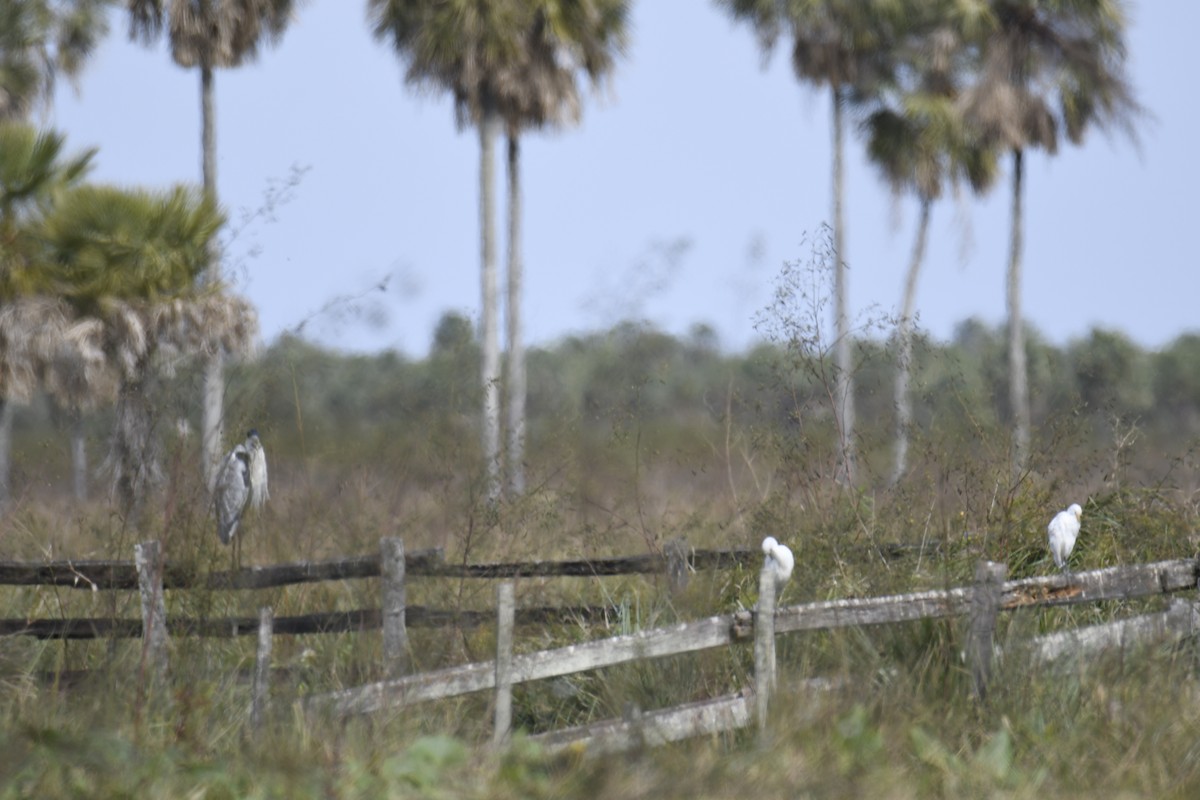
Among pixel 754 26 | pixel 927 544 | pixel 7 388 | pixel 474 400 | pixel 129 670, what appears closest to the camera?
pixel 129 670

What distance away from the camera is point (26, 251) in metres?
15.8

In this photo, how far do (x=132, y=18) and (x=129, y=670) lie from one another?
55.6 feet

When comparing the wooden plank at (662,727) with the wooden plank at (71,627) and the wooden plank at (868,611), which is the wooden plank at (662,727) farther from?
the wooden plank at (71,627)

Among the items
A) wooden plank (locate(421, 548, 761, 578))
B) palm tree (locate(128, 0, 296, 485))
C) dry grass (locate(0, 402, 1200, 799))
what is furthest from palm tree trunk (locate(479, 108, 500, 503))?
wooden plank (locate(421, 548, 761, 578))

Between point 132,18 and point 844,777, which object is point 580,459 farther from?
point 132,18

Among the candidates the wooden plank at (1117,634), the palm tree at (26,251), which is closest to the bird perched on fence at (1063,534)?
the wooden plank at (1117,634)

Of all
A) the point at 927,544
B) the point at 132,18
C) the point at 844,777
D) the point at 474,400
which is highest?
the point at 132,18

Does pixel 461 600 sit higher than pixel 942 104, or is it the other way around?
pixel 942 104

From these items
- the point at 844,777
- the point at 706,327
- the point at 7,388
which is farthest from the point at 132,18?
the point at 706,327

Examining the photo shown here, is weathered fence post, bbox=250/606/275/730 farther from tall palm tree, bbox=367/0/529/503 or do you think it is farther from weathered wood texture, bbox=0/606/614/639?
tall palm tree, bbox=367/0/529/503

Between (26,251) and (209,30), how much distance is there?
650 cm

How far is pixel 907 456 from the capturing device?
973 centimetres

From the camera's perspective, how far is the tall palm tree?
21375 mm

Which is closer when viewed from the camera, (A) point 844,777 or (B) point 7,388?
(A) point 844,777
